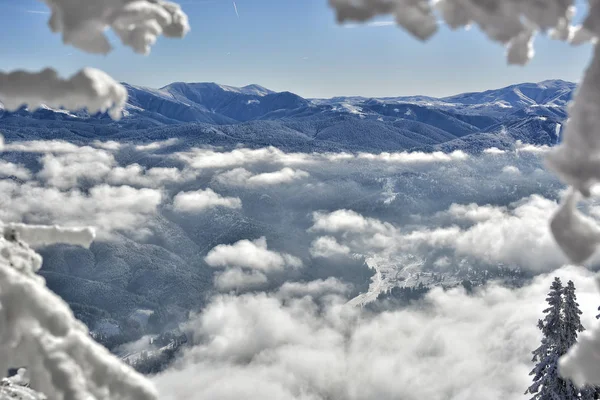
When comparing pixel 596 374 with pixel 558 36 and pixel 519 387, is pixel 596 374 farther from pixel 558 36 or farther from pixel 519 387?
pixel 519 387

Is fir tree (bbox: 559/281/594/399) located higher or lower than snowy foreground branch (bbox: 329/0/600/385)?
higher

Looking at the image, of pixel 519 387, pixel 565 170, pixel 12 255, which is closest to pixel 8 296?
pixel 12 255

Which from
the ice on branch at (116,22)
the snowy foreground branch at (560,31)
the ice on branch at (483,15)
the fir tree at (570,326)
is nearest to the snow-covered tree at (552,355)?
the fir tree at (570,326)

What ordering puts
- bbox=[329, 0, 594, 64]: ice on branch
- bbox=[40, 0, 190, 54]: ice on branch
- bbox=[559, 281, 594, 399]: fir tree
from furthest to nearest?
1. bbox=[559, 281, 594, 399]: fir tree
2. bbox=[40, 0, 190, 54]: ice on branch
3. bbox=[329, 0, 594, 64]: ice on branch

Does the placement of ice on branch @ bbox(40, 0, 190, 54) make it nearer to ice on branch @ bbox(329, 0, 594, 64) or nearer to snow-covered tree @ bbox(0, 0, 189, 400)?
snow-covered tree @ bbox(0, 0, 189, 400)

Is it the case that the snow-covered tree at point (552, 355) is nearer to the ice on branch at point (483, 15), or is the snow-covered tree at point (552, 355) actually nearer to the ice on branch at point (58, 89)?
the ice on branch at point (483, 15)

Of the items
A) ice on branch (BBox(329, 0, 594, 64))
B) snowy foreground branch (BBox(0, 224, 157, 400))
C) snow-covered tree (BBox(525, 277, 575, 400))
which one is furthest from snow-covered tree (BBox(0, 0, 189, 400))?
snow-covered tree (BBox(525, 277, 575, 400))
